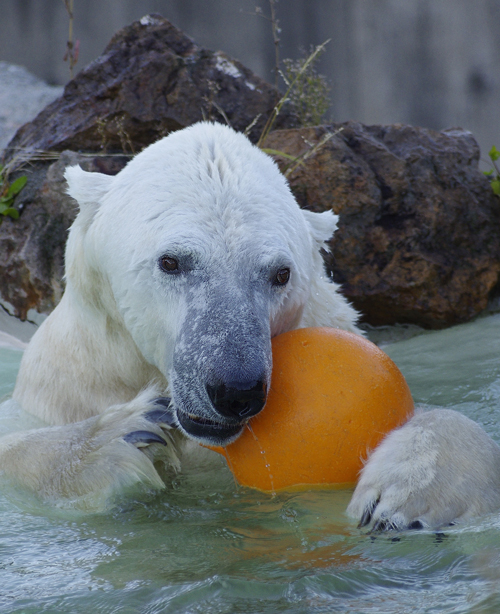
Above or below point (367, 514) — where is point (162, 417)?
above

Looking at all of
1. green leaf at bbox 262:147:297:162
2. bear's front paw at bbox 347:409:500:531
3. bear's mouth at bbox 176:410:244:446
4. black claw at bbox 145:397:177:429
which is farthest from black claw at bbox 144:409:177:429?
green leaf at bbox 262:147:297:162

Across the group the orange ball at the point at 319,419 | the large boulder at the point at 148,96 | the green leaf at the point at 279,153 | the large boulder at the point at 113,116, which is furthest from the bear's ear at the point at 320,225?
the large boulder at the point at 148,96

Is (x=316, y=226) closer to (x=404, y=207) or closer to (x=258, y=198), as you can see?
(x=258, y=198)

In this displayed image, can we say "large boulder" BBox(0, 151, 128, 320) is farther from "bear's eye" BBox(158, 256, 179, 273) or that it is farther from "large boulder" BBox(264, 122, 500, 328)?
"bear's eye" BBox(158, 256, 179, 273)

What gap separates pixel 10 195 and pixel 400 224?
3.09 metres

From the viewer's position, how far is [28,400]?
9.14 feet

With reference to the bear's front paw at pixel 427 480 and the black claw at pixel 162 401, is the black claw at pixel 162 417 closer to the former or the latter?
the black claw at pixel 162 401

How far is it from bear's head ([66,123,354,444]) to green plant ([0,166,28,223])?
10.9ft

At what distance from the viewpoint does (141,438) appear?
2166 millimetres

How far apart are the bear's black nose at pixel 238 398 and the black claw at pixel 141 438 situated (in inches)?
15.7

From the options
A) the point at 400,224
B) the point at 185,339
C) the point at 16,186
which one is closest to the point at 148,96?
the point at 16,186

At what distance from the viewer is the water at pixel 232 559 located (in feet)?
4.66

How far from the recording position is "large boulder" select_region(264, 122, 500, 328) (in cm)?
504

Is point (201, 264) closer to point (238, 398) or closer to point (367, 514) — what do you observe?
point (238, 398)
